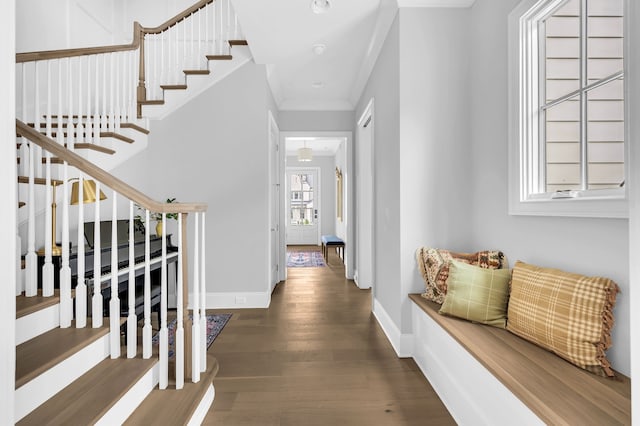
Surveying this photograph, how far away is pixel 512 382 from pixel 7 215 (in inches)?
67.9

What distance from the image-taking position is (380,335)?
2.92 metres

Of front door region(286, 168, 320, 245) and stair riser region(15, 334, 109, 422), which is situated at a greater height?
A: front door region(286, 168, 320, 245)

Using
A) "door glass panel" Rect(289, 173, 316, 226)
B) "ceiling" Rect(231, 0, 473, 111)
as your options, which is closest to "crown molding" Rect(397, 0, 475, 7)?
"ceiling" Rect(231, 0, 473, 111)

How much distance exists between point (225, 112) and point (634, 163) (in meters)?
3.55

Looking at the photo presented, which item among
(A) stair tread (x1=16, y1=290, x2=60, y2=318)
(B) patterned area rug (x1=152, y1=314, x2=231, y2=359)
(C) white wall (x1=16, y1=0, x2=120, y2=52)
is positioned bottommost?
(B) patterned area rug (x1=152, y1=314, x2=231, y2=359)

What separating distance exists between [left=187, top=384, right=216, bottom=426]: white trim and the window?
2099 millimetres

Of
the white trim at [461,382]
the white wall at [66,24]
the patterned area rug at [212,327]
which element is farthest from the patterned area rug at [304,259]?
the white wall at [66,24]

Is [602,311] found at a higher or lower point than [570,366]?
higher

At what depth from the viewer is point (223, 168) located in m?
3.67

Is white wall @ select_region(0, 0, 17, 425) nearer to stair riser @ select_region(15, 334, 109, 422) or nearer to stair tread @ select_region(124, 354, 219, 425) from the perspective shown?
stair riser @ select_region(15, 334, 109, 422)

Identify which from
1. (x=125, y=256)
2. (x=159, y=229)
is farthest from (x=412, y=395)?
(x=159, y=229)

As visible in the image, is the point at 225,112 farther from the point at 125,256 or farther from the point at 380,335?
the point at 380,335

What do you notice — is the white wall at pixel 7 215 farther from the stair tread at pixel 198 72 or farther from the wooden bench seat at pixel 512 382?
the stair tread at pixel 198 72

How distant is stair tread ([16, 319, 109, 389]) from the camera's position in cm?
135
